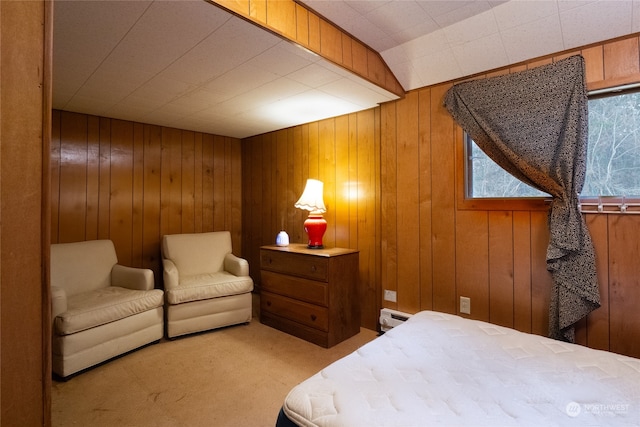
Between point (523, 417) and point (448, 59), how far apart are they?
2101mm

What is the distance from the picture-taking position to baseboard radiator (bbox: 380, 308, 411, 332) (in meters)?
2.61

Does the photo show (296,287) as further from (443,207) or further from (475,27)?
(475,27)

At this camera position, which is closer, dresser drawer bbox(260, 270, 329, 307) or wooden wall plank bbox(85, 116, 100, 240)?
dresser drawer bbox(260, 270, 329, 307)

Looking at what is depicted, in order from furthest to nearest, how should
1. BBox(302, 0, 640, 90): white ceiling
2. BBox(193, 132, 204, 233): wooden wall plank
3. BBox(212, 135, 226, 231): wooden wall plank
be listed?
BBox(212, 135, 226, 231): wooden wall plank < BBox(193, 132, 204, 233): wooden wall plank < BBox(302, 0, 640, 90): white ceiling

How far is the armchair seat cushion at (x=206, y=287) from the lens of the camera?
267 cm

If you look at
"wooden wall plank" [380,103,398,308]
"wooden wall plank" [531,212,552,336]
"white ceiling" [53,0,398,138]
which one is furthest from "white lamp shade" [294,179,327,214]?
"wooden wall plank" [531,212,552,336]

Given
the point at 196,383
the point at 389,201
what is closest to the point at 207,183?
the point at 389,201

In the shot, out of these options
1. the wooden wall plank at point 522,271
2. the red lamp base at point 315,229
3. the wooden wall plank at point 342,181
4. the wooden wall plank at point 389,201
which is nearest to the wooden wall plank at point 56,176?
the red lamp base at point 315,229

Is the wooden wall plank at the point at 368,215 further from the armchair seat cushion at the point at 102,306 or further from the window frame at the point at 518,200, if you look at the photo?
the armchair seat cushion at the point at 102,306

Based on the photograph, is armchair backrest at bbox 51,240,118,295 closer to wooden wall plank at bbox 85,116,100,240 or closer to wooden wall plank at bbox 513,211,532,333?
wooden wall plank at bbox 85,116,100,240

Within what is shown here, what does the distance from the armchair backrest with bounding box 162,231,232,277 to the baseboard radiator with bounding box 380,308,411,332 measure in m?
1.83

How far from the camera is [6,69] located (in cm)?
64

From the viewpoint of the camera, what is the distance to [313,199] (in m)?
3.01

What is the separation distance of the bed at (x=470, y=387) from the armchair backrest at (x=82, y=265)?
247cm
